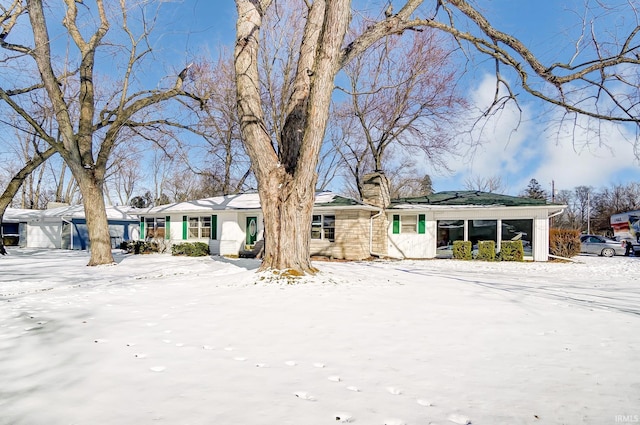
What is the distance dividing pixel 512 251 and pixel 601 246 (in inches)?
373

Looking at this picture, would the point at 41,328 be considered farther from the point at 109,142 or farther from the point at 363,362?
the point at 109,142

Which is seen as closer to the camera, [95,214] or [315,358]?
[315,358]

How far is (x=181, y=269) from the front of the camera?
10.8 metres

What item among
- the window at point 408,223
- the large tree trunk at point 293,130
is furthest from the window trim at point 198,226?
the large tree trunk at point 293,130

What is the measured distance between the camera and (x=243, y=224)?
17.9m

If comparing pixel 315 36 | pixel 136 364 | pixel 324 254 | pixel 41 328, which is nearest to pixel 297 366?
pixel 136 364

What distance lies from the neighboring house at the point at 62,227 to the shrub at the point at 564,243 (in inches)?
955

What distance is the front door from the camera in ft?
58.0

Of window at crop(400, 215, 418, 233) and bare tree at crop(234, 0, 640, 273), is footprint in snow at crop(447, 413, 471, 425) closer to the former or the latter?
bare tree at crop(234, 0, 640, 273)

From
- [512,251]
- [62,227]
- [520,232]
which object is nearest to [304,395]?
[512,251]

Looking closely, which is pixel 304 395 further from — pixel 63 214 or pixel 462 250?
pixel 63 214

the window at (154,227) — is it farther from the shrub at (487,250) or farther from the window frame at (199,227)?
the shrub at (487,250)

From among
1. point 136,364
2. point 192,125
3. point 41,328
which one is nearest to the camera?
point 136,364

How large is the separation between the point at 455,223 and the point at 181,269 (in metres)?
11.7
